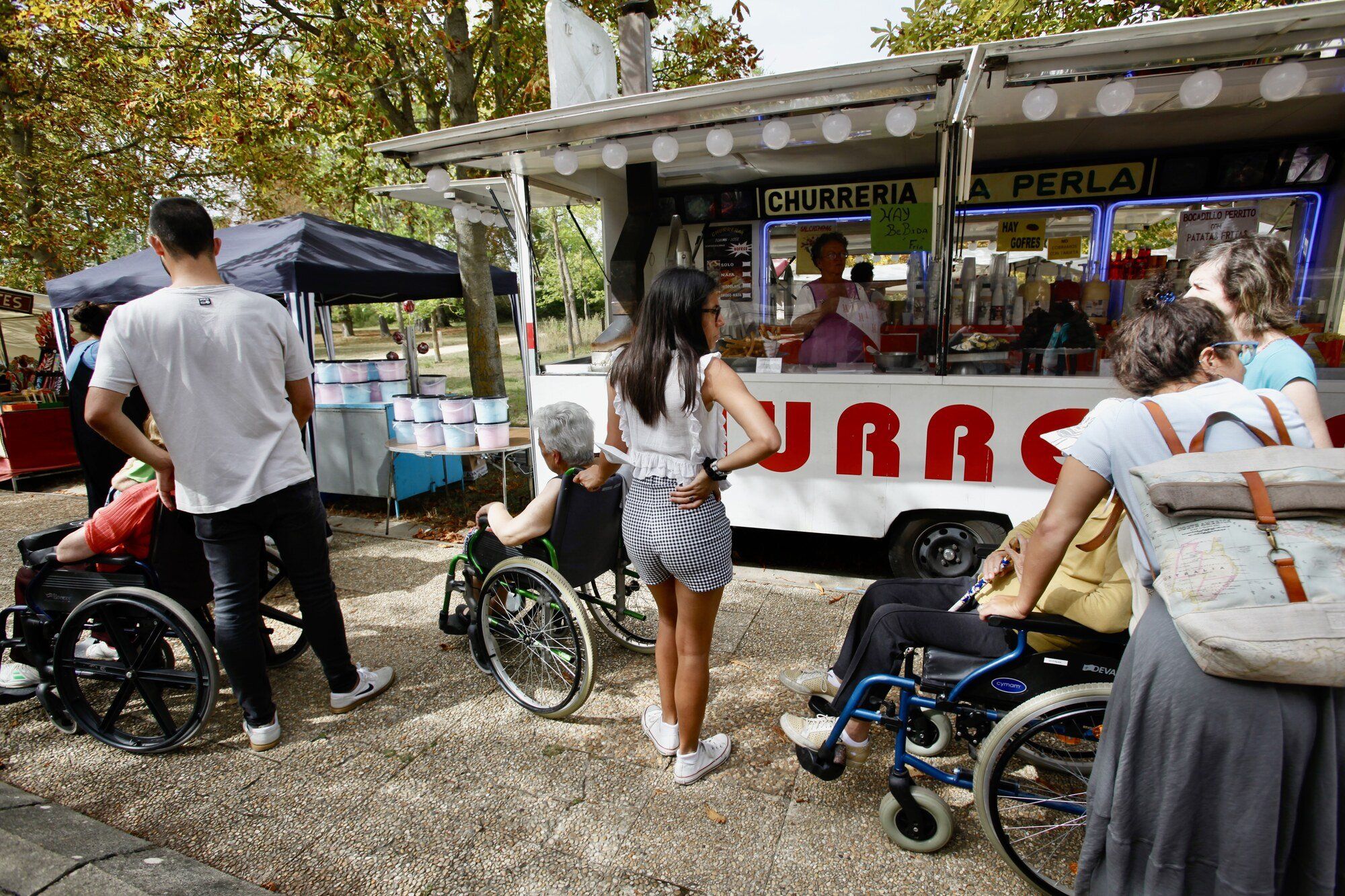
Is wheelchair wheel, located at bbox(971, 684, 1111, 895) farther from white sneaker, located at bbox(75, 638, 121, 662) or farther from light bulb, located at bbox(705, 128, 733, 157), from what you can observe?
white sneaker, located at bbox(75, 638, 121, 662)

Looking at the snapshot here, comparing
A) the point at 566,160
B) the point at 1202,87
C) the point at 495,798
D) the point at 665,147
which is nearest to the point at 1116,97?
the point at 1202,87

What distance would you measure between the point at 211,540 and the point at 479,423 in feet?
8.99

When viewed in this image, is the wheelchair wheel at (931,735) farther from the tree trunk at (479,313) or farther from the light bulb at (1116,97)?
the tree trunk at (479,313)

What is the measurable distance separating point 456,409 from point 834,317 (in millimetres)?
2937

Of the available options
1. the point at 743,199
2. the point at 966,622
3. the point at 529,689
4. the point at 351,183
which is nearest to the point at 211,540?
the point at 529,689

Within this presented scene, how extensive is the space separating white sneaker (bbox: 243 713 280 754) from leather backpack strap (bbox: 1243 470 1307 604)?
10.8 ft

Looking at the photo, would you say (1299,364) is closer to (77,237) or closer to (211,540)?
Result: (211,540)

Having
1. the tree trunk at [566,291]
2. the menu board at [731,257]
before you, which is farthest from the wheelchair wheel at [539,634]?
the menu board at [731,257]

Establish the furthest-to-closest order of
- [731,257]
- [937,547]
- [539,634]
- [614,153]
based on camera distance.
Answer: [731,257]
[937,547]
[614,153]
[539,634]

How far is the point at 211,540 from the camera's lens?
8.66ft

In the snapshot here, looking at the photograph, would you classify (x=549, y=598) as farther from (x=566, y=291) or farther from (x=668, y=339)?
(x=566, y=291)

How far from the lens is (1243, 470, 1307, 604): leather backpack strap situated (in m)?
1.30

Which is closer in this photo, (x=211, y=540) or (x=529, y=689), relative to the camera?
(x=211, y=540)

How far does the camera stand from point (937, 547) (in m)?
4.27
